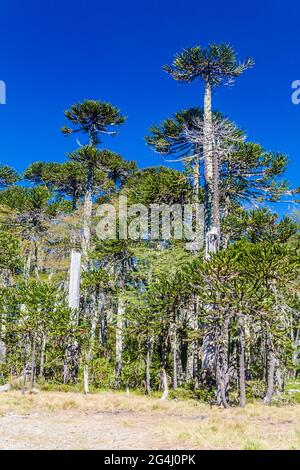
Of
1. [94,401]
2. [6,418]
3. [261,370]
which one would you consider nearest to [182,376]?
[261,370]

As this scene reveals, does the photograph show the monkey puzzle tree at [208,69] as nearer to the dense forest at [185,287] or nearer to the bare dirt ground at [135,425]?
the dense forest at [185,287]

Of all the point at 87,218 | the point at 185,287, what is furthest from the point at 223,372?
the point at 87,218

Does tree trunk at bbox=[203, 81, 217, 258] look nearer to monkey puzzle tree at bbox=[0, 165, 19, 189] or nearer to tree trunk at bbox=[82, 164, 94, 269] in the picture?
tree trunk at bbox=[82, 164, 94, 269]

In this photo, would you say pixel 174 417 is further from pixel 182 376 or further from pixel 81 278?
pixel 81 278

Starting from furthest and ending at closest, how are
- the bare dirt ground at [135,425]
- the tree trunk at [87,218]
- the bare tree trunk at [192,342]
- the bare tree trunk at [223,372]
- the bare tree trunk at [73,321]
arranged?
the tree trunk at [87,218] < the bare tree trunk at [73,321] < the bare tree trunk at [192,342] < the bare tree trunk at [223,372] < the bare dirt ground at [135,425]

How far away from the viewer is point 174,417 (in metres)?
10.1

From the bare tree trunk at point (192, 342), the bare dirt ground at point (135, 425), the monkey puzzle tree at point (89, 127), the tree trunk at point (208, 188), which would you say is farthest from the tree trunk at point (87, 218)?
the bare dirt ground at point (135, 425)

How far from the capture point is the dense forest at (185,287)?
1208 cm

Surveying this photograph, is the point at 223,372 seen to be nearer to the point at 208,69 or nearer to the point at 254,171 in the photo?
the point at 254,171

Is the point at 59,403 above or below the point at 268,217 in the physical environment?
below

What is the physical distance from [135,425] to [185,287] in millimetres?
5868

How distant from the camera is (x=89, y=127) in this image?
24984 mm

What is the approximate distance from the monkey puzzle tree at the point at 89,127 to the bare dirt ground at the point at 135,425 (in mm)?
10354

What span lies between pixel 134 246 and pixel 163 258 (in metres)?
1.44
